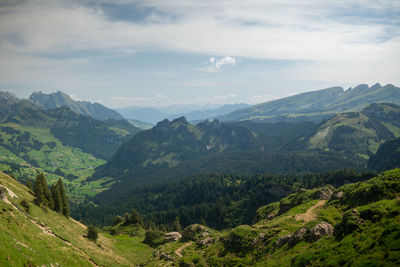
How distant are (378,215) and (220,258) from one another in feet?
127

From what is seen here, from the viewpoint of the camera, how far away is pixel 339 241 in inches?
1687

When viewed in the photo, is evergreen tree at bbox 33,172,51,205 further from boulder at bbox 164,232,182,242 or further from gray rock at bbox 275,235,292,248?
gray rock at bbox 275,235,292,248

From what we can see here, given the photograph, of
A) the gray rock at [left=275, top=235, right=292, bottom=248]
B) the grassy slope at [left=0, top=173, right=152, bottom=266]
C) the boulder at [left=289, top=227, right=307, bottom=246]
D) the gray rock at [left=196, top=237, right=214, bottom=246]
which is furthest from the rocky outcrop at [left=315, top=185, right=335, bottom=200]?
the grassy slope at [left=0, top=173, right=152, bottom=266]

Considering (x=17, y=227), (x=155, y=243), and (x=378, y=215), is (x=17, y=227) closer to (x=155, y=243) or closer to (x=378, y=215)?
(x=378, y=215)

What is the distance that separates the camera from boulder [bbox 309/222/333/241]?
52719 mm

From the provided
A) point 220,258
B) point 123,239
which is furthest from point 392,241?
point 123,239

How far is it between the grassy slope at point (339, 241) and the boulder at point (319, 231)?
161 cm

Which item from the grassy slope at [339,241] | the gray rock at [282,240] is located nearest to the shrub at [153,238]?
the grassy slope at [339,241]

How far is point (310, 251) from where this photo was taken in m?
44.9

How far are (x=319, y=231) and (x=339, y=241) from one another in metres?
11.1

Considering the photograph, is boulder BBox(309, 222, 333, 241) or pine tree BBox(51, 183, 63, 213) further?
pine tree BBox(51, 183, 63, 213)

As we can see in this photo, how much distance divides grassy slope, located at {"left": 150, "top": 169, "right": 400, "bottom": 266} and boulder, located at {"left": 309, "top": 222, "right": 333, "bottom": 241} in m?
1.61

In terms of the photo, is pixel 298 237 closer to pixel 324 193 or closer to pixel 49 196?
pixel 324 193

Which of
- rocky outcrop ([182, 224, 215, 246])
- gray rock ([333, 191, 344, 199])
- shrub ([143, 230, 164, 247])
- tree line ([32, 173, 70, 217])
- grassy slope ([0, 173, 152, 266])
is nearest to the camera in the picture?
grassy slope ([0, 173, 152, 266])
